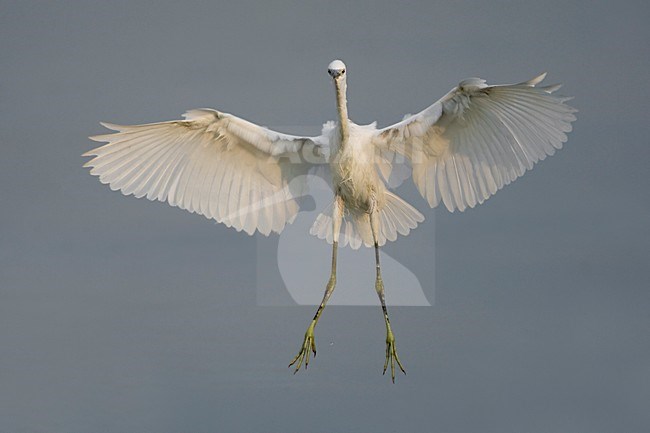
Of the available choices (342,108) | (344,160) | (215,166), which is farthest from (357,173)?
(215,166)

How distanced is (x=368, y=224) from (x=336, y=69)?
1.83 m

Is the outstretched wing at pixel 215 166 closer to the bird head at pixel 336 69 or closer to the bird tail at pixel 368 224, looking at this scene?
the bird tail at pixel 368 224

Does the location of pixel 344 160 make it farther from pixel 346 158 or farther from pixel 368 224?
pixel 368 224

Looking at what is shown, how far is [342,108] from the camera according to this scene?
37.3 feet

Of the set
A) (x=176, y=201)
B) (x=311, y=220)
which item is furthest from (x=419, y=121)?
(x=176, y=201)

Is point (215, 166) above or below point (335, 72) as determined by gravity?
below

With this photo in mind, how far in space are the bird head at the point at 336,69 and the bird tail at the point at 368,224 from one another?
149 cm

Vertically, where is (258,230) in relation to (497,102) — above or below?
below

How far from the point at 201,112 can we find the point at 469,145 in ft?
8.52

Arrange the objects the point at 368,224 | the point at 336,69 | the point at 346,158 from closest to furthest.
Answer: the point at 336,69 → the point at 346,158 → the point at 368,224

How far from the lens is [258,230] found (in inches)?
502

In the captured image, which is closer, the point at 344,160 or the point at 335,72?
the point at 335,72

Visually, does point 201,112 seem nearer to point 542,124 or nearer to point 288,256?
point 288,256

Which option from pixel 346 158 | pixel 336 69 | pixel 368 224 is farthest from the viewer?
pixel 368 224
